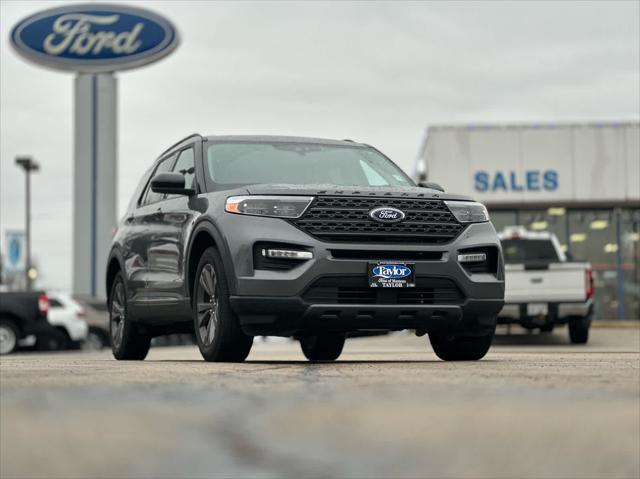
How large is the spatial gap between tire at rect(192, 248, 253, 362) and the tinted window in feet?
3.29

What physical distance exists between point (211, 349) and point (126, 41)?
131ft

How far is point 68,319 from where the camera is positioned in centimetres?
2489

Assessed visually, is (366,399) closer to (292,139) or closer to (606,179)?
(292,139)

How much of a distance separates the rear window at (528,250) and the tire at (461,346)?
38.1 feet

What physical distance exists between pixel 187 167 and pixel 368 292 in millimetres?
2312

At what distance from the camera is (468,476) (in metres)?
1.79

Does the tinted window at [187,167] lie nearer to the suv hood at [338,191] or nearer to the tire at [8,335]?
the suv hood at [338,191]

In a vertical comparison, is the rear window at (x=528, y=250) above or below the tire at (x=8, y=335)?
above

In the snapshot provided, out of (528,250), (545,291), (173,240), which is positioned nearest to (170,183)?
(173,240)

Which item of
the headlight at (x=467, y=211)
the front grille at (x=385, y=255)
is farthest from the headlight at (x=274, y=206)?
the headlight at (x=467, y=211)

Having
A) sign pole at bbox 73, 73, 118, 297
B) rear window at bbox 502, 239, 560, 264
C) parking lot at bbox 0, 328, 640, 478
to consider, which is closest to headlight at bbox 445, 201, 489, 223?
parking lot at bbox 0, 328, 640, 478

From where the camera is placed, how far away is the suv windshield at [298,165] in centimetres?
836

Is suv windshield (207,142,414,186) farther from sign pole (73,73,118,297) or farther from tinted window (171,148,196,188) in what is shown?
sign pole (73,73,118,297)

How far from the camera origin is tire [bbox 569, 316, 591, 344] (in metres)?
18.1
